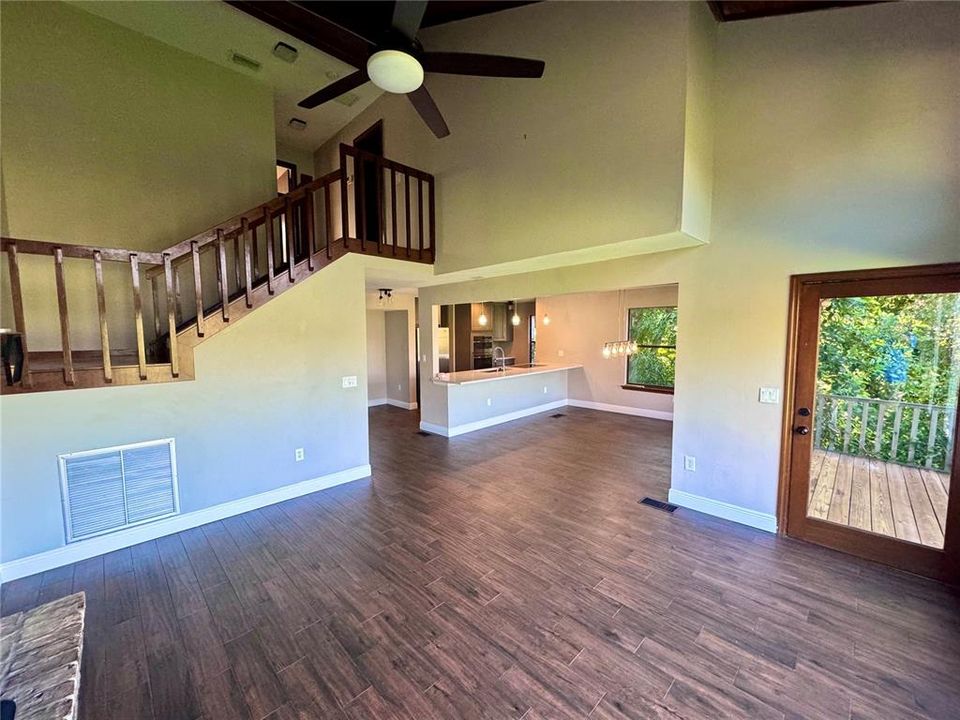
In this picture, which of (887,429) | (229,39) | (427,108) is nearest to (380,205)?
(427,108)

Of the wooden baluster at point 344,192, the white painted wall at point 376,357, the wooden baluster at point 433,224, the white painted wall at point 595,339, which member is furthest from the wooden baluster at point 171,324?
the white painted wall at point 595,339

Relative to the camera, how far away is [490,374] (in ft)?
23.5

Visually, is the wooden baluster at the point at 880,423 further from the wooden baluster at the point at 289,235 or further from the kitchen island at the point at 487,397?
the wooden baluster at the point at 289,235

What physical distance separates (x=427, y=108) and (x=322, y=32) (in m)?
0.82

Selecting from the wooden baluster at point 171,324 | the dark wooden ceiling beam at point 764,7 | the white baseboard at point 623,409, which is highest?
the dark wooden ceiling beam at point 764,7

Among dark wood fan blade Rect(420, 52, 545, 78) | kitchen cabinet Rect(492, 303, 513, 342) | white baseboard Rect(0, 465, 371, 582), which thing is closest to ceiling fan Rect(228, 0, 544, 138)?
dark wood fan blade Rect(420, 52, 545, 78)

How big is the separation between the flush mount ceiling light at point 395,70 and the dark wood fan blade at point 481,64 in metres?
0.16

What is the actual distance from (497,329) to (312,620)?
912cm

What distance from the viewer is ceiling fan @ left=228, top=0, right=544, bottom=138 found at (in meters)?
2.29

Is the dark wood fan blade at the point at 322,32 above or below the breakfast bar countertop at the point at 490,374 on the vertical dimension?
above

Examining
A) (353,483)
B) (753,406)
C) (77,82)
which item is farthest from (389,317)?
(753,406)

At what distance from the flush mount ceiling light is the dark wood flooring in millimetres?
3326

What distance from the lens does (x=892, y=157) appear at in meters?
2.65

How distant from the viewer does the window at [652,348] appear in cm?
725
